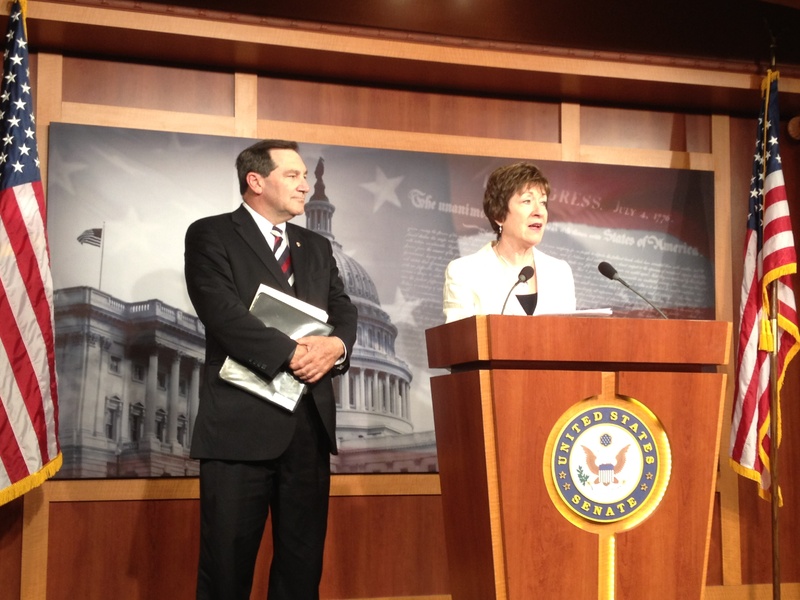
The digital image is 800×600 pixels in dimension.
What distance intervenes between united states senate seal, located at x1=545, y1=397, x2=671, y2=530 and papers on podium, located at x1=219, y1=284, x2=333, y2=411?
0.90 m

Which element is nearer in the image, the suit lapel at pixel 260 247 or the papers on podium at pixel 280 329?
the papers on podium at pixel 280 329

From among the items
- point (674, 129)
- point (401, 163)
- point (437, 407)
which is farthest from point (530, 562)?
point (674, 129)

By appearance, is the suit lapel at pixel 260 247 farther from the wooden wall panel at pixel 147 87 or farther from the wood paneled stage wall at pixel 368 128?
the wooden wall panel at pixel 147 87

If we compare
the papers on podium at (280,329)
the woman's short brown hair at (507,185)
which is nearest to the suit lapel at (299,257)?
the papers on podium at (280,329)

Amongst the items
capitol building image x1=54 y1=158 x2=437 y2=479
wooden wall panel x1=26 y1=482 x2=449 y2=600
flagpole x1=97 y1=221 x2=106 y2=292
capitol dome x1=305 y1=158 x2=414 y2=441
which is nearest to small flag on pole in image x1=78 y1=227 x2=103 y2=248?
flagpole x1=97 y1=221 x2=106 y2=292

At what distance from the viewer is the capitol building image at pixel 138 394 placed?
3998 mm

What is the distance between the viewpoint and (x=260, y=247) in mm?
3178

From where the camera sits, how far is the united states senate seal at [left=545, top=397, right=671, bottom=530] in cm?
251

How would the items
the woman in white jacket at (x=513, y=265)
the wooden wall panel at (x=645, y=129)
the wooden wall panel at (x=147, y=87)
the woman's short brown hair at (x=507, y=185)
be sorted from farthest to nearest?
the wooden wall panel at (x=645, y=129) < the wooden wall panel at (x=147, y=87) < the woman's short brown hair at (x=507, y=185) < the woman in white jacket at (x=513, y=265)

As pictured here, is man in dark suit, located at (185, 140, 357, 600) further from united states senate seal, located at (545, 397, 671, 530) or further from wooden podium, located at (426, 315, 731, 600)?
united states senate seal, located at (545, 397, 671, 530)

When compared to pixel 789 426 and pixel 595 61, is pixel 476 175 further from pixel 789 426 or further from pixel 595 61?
pixel 789 426

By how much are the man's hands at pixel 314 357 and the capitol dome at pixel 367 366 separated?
1277 millimetres

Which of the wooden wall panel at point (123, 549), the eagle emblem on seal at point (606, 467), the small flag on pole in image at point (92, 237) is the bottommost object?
the wooden wall panel at point (123, 549)

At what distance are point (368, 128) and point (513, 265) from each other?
1590 millimetres
